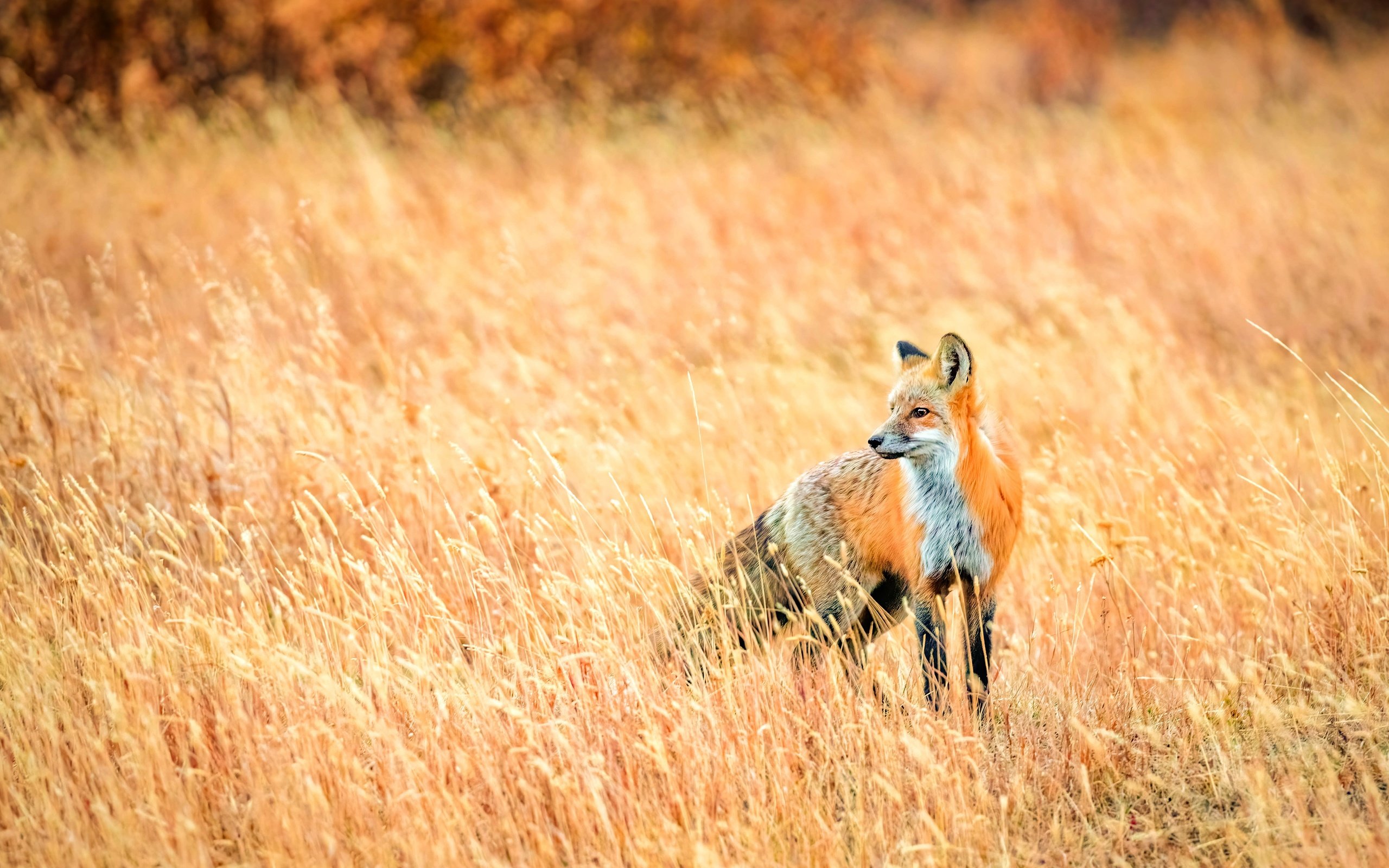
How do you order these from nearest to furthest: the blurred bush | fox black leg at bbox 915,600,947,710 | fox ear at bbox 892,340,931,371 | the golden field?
the golden field → fox black leg at bbox 915,600,947,710 → fox ear at bbox 892,340,931,371 → the blurred bush

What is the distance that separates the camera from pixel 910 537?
13.0 ft

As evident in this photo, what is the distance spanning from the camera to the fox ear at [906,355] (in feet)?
14.2

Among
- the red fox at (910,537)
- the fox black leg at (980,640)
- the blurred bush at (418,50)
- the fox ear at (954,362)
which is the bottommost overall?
the fox black leg at (980,640)

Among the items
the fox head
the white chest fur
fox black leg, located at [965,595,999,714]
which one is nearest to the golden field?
fox black leg, located at [965,595,999,714]

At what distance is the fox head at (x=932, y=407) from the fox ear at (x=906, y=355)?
212mm

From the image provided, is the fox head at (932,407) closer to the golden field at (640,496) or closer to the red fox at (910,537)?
the red fox at (910,537)

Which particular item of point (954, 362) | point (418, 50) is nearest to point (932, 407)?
point (954, 362)

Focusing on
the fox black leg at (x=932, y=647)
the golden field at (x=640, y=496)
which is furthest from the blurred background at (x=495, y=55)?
the fox black leg at (x=932, y=647)

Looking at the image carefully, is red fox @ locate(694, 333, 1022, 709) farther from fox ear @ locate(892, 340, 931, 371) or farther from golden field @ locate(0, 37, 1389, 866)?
golden field @ locate(0, 37, 1389, 866)

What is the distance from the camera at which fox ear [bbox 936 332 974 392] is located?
387 centimetres

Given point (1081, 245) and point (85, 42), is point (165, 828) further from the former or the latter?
point (85, 42)

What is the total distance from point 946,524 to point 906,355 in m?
0.81

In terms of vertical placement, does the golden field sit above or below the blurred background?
below

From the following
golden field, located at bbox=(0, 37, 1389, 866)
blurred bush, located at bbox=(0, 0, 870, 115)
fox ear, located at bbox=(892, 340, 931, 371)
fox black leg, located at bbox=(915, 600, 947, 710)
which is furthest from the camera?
blurred bush, located at bbox=(0, 0, 870, 115)
